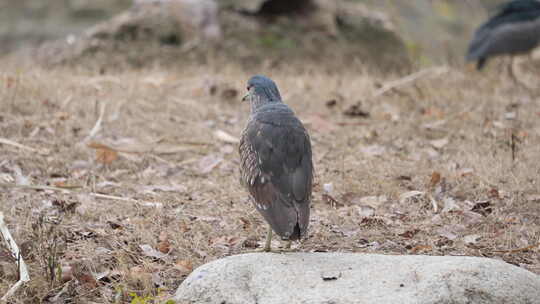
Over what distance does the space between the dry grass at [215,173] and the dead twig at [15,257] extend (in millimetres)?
54

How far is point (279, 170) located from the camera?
13.0ft

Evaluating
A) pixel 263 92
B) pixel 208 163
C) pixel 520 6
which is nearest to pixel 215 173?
pixel 208 163

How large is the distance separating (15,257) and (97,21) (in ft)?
26.2

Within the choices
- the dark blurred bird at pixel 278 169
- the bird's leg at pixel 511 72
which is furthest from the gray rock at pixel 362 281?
the bird's leg at pixel 511 72

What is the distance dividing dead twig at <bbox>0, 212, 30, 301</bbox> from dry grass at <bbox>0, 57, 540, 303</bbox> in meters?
0.05

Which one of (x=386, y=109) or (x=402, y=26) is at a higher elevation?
(x=402, y=26)

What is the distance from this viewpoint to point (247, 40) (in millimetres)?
9711

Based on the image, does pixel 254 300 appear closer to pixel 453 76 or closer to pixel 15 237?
pixel 15 237

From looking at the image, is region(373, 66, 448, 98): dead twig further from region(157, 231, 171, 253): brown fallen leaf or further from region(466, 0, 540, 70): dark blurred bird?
region(157, 231, 171, 253): brown fallen leaf

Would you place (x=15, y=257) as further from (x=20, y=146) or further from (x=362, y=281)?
(x=20, y=146)

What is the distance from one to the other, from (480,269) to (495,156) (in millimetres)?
2830

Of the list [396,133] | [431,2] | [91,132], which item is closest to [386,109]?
[396,133]

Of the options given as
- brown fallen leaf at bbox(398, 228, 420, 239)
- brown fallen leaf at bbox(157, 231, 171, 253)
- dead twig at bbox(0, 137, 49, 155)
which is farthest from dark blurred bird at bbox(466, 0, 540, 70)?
brown fallen leaf at bbox(157, 231, 171, 253)

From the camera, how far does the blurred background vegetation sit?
1077 cm
